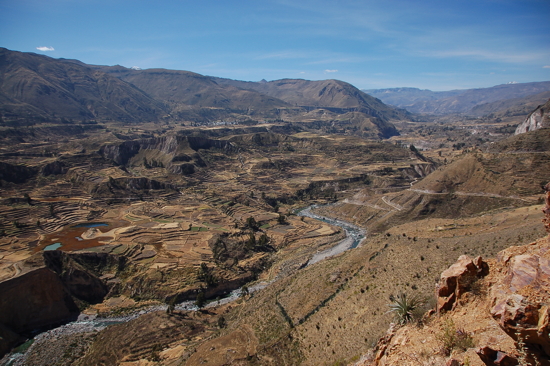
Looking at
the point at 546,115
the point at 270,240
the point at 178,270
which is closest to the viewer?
the point at 178,270

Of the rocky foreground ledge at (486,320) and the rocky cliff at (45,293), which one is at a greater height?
the rocky foreground ledge at (486,320)

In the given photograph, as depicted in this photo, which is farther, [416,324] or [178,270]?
[178,270]

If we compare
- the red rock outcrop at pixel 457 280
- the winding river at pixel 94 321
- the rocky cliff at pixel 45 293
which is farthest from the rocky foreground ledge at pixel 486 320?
the rocky cliff at pixel 45 293

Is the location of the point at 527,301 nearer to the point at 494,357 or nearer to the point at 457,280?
the point at 494,357

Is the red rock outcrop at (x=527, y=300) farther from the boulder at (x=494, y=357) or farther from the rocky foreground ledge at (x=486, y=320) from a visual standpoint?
the boulder at (x=494, y=357)

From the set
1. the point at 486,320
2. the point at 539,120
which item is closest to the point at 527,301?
the point at 486,320

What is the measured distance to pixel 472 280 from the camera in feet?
57.6

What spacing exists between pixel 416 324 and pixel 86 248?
69581mm

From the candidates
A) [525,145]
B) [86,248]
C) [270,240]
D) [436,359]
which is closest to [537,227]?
[436,359]

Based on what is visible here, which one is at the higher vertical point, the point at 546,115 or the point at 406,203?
the point at 546,115

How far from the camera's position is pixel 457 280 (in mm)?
17719

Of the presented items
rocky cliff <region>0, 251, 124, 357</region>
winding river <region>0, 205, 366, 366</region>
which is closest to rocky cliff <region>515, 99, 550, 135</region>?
winding river <region>0, 205, 366, 366</region>

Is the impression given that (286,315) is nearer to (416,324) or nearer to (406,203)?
(416,324)

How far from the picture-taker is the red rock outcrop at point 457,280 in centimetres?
1756
